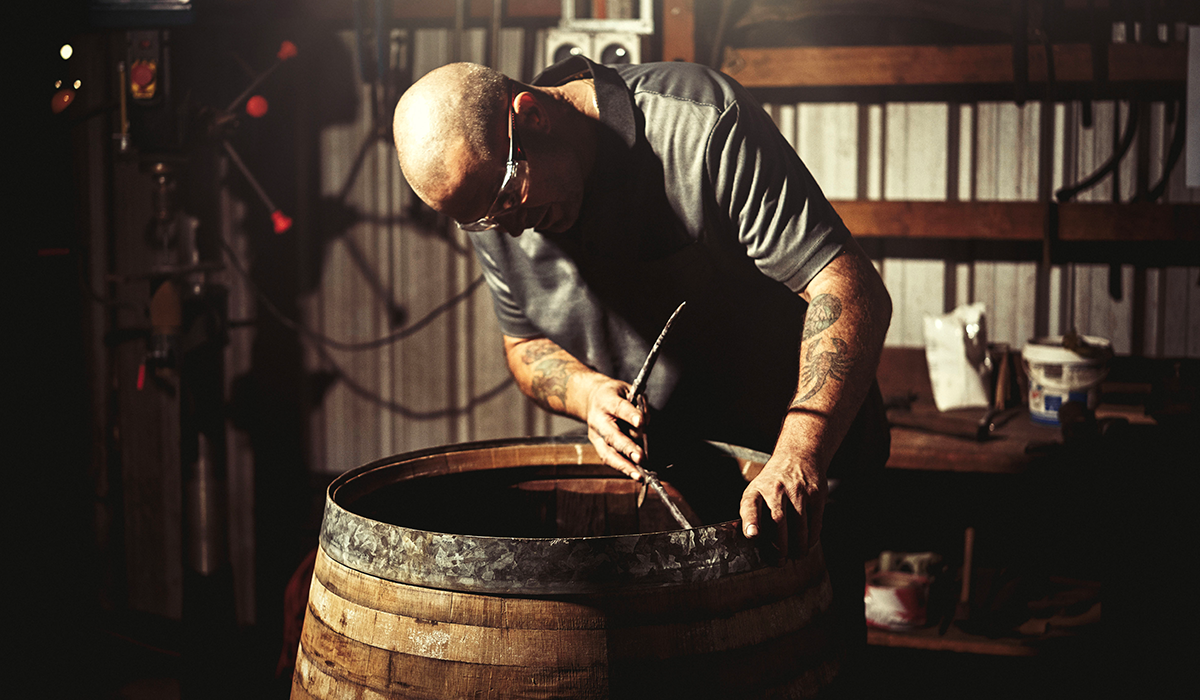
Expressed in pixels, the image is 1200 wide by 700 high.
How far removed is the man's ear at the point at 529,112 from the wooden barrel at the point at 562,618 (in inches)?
27.0

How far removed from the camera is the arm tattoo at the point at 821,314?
1.35m

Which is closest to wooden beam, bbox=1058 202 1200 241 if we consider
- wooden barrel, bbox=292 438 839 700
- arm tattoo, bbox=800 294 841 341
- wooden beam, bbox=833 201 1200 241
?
wooden beam, bbox=833 201 1200 241

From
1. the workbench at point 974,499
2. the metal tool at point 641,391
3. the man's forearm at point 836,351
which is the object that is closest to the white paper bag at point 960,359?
the workbench at point 974,499

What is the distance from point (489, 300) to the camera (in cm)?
336

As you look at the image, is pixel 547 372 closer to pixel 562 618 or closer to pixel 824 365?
pixel 824 365

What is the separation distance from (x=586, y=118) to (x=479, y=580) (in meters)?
0.91

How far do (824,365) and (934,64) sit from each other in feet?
6.46

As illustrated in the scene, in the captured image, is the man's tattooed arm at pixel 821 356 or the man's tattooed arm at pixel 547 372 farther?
the man's tattooed arm at pixel 547 372

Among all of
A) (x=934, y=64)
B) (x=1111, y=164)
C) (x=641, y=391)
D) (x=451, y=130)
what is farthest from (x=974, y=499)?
(x=451, y=130)

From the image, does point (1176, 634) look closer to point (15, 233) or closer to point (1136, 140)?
point (1136, 140)

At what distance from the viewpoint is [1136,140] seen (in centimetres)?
289

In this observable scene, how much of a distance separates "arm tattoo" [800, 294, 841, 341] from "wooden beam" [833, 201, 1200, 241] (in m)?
1.61

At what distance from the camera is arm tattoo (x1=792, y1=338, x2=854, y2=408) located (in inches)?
51.4

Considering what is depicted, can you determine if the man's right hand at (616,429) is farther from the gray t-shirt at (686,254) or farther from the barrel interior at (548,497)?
the gray t-shirt at (686,254)
